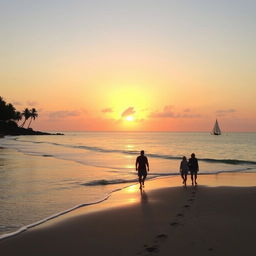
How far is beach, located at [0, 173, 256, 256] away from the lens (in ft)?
24.9

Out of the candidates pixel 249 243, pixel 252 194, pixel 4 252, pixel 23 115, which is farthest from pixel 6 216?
pixel 23 115

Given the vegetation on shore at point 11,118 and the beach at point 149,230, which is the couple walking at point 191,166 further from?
the vegetation on shore at point 11,118

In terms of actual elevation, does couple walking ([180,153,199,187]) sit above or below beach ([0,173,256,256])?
above

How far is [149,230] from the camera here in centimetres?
905

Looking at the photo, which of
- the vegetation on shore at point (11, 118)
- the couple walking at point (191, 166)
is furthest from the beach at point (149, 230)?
the vegetation on shore at point (11, 118)

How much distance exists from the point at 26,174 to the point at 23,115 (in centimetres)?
16416

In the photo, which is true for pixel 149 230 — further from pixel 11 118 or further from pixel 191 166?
pixel 11 118

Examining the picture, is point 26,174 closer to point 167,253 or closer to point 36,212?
point 36,212

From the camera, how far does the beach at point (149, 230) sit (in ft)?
24.9

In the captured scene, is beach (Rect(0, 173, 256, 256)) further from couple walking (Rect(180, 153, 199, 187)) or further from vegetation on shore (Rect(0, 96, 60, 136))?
vegetation on shore (Rect(0, 96, 60, 136))

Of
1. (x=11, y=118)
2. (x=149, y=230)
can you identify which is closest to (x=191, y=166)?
(x=149, y=230)

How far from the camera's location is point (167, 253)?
7.20m

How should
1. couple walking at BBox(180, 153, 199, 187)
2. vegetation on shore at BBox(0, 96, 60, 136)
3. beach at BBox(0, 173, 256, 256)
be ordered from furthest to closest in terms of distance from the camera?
vegetation on shore at BBox(0, 96, 60, 136)
couple walking at BBox(180, 153, 199, 187)
beach at BBox(0, 173, 256, 256)

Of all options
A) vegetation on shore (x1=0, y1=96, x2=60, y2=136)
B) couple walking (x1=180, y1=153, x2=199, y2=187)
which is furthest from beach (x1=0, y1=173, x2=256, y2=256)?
vegetation on shore (x1=0, y1=96, x2=60, y2=136)
